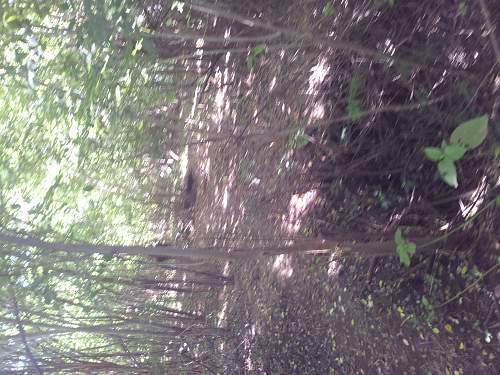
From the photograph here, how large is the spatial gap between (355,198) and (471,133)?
1.93m

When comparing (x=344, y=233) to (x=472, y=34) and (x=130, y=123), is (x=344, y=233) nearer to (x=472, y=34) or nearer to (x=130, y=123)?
(x=472, y=34)

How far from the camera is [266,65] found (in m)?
3.79

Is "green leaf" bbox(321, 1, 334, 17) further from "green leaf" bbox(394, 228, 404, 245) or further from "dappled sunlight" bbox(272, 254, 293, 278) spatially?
"dappled sunlight" bbox(272, 254, 293, 278)

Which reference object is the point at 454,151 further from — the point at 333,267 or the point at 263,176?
the point at 263,176

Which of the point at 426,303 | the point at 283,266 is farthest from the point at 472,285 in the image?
the point at 283,266

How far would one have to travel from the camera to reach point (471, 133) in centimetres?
157

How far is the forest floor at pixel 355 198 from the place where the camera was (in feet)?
8.61

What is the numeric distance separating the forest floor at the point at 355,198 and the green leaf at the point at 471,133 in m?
0.92

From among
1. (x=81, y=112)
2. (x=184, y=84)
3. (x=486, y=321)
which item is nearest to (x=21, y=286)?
(x=81, y=112)

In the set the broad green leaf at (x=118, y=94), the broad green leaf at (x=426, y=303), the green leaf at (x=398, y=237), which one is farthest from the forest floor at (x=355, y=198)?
the broad green leaf at (x=118, y=94)

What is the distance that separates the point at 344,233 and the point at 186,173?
122 inches

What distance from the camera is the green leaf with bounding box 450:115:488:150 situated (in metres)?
1.53

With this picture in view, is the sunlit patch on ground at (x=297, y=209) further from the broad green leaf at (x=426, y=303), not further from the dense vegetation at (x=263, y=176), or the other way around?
the broad green leaf at (x=426, y=303)

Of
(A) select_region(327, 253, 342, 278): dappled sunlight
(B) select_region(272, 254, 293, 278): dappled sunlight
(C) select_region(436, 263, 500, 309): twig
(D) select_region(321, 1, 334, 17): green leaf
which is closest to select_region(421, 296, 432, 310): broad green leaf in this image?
(C) select_region(436, 263, 500, 309): twig
